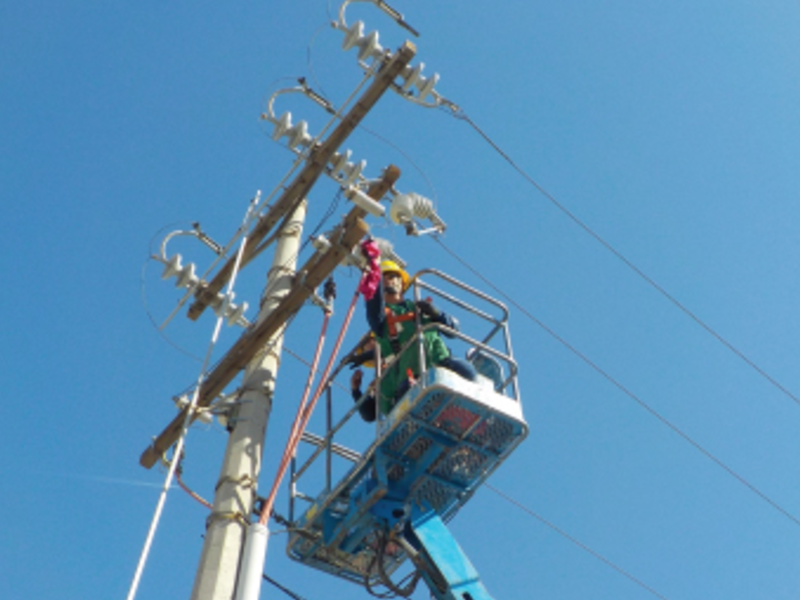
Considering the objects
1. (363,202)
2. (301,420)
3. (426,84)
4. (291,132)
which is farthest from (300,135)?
(301,420)

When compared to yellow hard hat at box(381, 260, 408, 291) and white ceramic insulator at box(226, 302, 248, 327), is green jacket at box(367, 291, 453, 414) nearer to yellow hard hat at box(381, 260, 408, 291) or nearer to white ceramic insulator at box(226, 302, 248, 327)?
yellow hard hat at box(381, 260, 408, 291)

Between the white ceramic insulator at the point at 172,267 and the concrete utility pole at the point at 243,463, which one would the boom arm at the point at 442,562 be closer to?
the concrete utility pole at the point at 243,463

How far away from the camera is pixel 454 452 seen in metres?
8.97

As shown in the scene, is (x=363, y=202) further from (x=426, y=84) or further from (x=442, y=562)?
(x=442, y=562)

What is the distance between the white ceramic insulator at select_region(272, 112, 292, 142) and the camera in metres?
11.3

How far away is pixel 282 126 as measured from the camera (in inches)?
447

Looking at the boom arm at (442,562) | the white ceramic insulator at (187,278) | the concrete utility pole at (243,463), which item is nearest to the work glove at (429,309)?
the concrete utility pole at (243,463)

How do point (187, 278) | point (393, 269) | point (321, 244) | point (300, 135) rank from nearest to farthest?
point (321, 244), point (393, 269), point (187, 278), point (300, 135)

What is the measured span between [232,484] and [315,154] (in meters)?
3.86

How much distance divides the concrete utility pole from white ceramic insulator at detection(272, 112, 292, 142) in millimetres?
1285

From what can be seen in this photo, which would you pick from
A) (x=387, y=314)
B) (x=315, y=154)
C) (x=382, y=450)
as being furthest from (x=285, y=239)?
(x=382, y=450)

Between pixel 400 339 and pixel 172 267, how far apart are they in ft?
8.67

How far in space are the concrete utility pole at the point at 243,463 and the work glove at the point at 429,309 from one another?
4.40 ft

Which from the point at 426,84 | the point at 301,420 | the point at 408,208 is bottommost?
the point at 301,420
